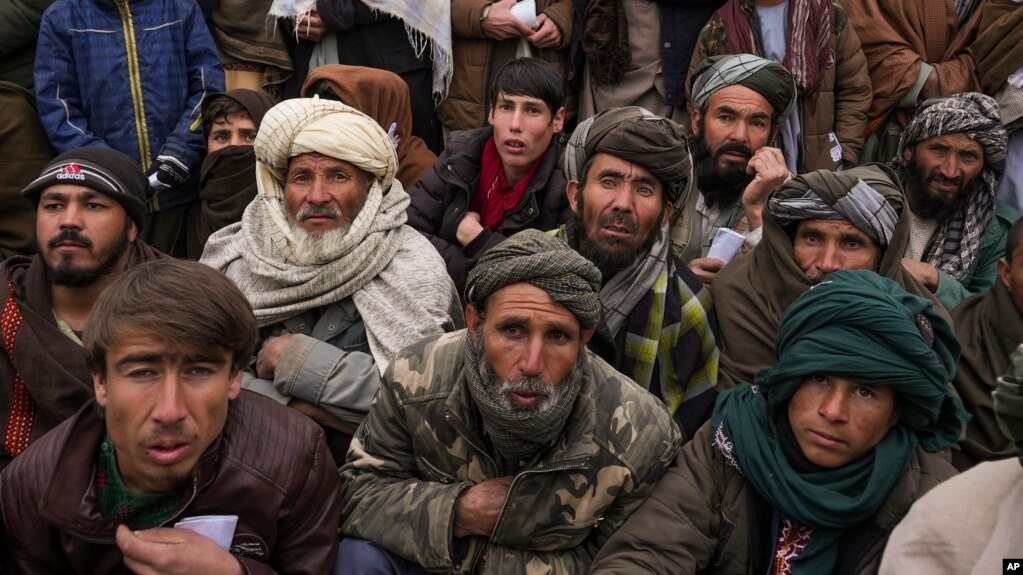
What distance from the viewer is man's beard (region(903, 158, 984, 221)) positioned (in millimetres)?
5688

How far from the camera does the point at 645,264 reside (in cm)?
452

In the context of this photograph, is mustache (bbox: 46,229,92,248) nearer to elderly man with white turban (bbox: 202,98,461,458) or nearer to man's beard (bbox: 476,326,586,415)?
elderly man with white turban (bbox: 202,98,461,458)

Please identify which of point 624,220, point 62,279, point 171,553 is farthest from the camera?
point 624,220

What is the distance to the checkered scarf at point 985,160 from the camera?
5.62 meters

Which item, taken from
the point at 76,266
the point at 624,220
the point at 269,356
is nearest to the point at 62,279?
the point at 76,266

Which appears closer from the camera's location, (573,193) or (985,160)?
(573,193)

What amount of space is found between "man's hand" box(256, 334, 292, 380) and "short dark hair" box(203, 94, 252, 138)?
1.85 meters

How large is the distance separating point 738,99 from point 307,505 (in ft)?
10.9

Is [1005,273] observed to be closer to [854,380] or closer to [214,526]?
[854,380]

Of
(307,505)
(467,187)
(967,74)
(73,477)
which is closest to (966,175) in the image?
(967,74)

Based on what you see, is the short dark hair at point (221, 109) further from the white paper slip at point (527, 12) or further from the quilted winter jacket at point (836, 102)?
the quilted winter jacket at point (836, 102)

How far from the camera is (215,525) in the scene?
10.8 feet

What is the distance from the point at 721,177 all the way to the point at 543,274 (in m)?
2.29

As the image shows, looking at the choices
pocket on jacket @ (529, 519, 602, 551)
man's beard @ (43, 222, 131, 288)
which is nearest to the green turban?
pocket on jacket @ (529, 519, 602, 551)
